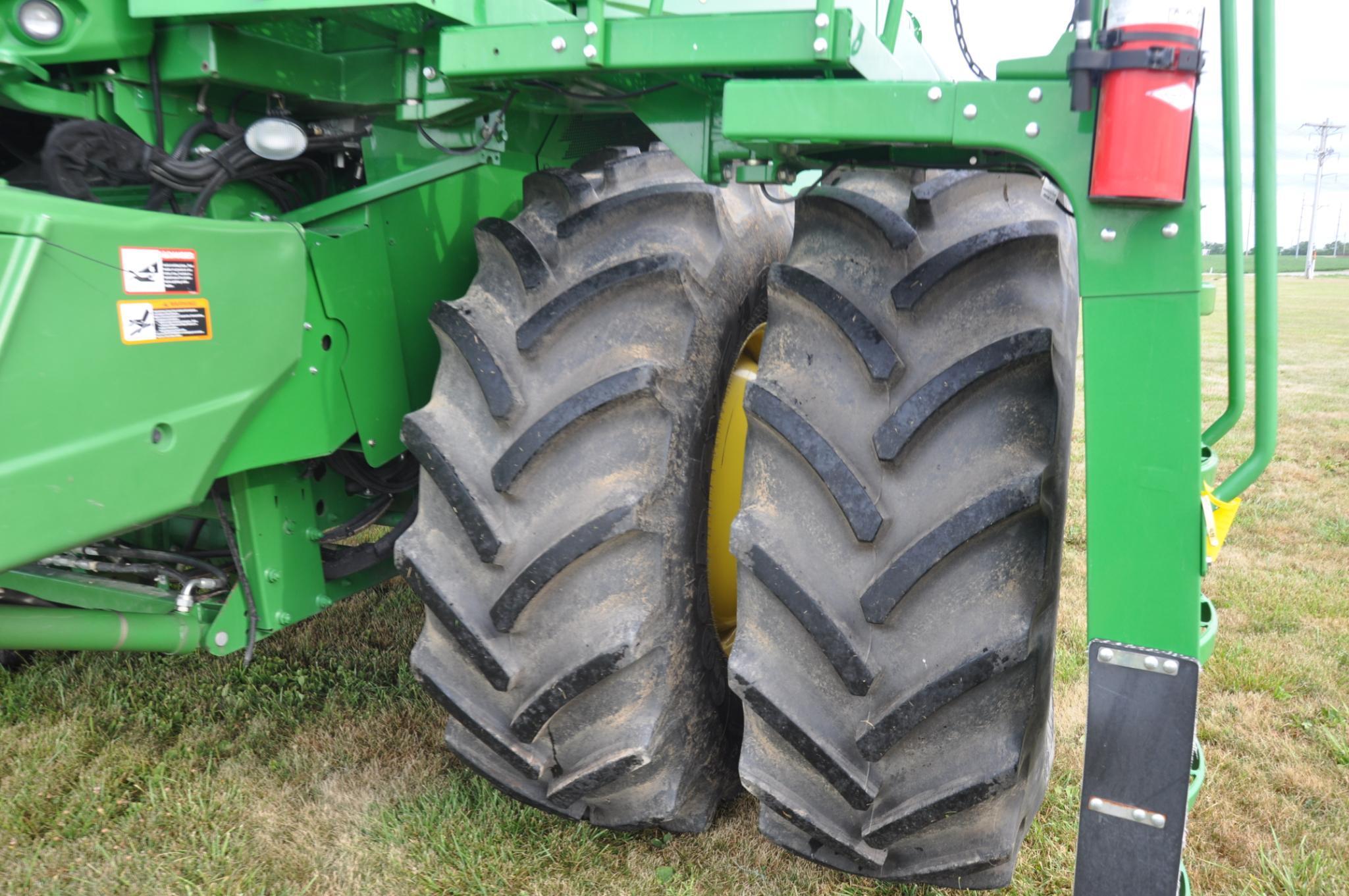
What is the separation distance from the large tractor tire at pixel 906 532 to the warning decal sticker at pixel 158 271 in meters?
0.95

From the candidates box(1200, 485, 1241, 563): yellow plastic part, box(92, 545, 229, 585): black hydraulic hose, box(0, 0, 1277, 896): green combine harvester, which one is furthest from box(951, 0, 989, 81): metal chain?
box(92, 545, 229, 585): black hydraulic hose

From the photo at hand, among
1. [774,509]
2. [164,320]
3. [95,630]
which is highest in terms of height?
[164,320]

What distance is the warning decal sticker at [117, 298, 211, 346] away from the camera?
1628mm

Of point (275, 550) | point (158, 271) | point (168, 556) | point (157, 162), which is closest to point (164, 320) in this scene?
point (158, 271)

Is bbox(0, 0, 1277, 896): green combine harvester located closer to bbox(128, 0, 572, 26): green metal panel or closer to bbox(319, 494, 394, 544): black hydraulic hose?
bbox(128, 0, 572, 26): green metal panel

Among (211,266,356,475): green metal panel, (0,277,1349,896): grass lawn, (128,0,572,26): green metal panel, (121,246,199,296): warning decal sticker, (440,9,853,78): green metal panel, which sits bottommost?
(0,277,1349,896): grass lawn

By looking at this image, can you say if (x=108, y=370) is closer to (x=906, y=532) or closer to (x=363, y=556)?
(x=363, y=556)

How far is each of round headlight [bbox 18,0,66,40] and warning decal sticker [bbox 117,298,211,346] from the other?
0.43m

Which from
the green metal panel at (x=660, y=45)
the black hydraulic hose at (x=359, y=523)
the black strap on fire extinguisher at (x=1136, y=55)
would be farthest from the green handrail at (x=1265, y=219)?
the black hydraulic hose at (x=359, y=523)

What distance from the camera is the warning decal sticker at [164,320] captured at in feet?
5.34

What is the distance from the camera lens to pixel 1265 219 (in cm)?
→ 137

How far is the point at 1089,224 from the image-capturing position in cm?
129

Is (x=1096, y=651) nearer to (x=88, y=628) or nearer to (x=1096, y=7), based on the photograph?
(x=1096, y=7)

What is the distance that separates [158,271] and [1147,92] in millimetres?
1446
